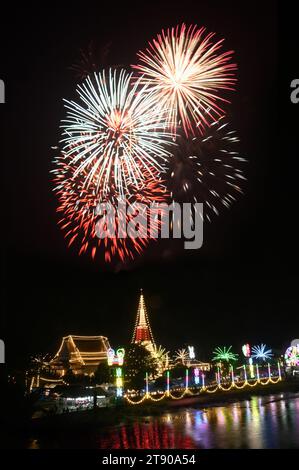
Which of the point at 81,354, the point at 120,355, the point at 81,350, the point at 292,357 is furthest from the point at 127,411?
the point at 292,357

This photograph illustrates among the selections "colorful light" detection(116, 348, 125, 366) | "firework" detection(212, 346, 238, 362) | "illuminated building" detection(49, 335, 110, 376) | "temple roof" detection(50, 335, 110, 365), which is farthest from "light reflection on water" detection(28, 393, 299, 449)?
"firework" detection(212, 346, 238, 362)

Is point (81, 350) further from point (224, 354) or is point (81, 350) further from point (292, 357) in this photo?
point (292, 357)

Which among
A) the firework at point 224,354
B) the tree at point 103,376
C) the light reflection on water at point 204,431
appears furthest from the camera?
the firework at point 224,354

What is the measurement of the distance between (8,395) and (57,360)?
30.2 metres

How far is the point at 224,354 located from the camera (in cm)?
6531

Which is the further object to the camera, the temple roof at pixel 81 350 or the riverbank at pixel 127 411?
the temple roof at pixel 81 350

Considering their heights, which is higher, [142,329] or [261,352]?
[142,329]

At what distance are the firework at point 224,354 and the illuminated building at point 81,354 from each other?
1703 cm

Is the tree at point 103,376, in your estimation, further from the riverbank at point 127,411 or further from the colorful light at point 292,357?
the colorful light at point 292,357

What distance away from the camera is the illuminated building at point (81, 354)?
50856mm

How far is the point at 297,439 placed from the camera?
17547mm

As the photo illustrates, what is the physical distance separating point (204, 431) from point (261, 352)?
176ft

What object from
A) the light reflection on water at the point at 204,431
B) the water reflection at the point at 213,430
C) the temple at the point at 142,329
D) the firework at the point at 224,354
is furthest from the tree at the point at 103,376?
the temple at the point at 142,329
